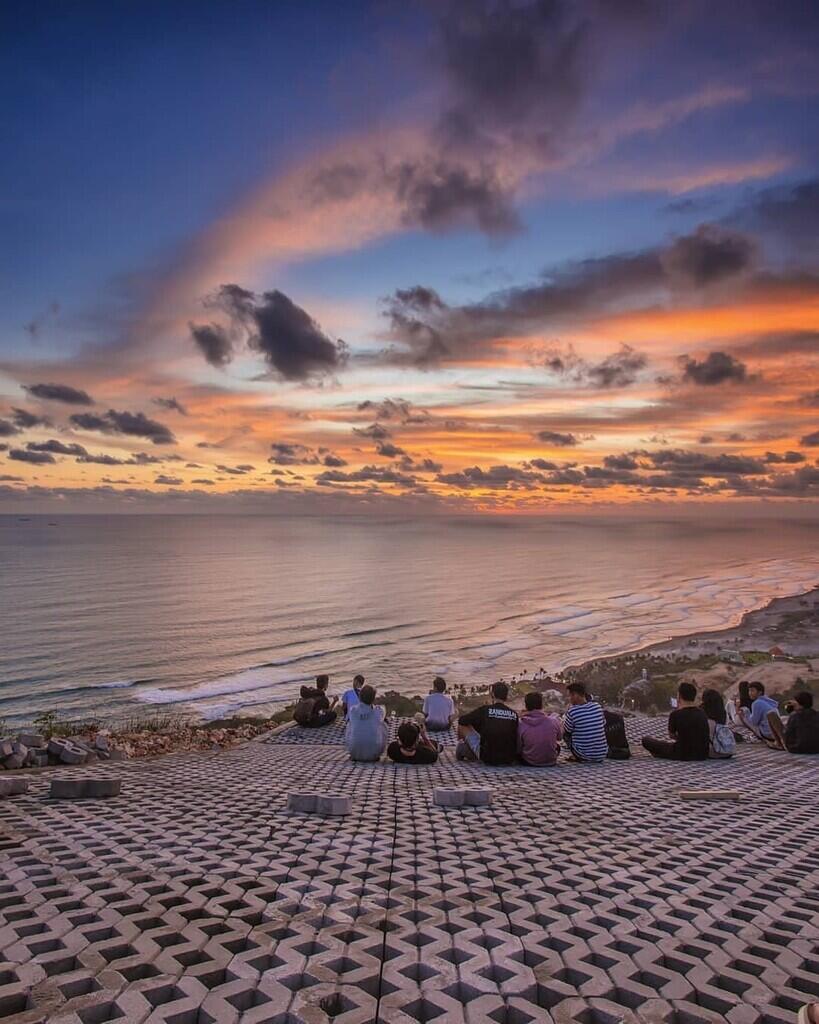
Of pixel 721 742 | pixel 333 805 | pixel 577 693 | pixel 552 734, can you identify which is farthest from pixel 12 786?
pixel 721 742

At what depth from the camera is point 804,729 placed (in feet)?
42.8

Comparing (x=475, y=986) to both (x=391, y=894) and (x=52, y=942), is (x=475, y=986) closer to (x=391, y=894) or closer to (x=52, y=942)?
(x=391, y=894)

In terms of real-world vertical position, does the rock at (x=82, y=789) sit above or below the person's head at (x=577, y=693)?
below

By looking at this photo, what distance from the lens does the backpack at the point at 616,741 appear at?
42.0 ft

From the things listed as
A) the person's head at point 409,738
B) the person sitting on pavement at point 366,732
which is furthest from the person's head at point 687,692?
the person sitting on pavement at point 366,732

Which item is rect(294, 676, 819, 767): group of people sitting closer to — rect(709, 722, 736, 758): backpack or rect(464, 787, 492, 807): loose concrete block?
rect(709, 722, 736, 758): backpack

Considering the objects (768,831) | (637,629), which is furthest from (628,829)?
(637,629)

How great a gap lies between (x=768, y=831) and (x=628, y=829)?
1515 millimetres

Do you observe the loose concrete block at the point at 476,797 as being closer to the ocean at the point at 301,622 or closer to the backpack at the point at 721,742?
the backpack at the point at 721,742

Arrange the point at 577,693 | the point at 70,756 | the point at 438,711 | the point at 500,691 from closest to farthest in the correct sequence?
the point at 577,693
the point at 70,756
the point at 500,691
the point at 438,711

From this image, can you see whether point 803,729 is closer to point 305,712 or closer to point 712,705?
point 712,705

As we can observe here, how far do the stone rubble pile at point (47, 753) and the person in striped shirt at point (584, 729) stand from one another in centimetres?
805

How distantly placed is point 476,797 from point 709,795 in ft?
10.2

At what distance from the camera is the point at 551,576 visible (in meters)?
102
